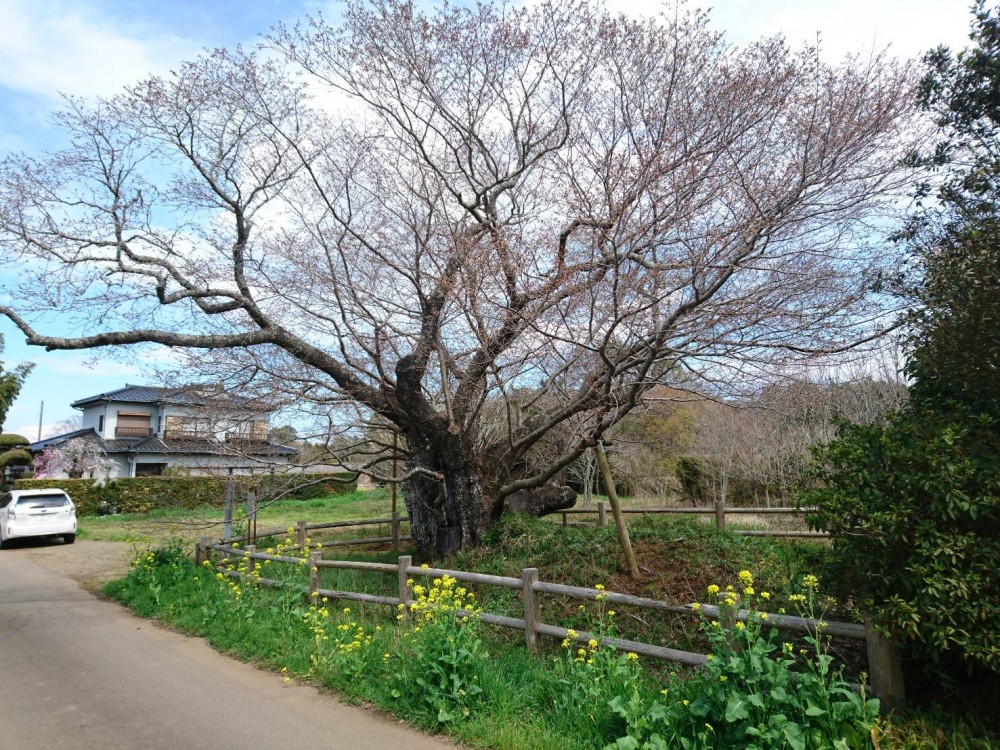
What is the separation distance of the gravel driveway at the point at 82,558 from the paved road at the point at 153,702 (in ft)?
14.0

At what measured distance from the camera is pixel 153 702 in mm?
4930

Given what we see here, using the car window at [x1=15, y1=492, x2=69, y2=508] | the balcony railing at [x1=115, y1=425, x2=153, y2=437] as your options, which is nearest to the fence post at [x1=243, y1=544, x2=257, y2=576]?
the car window at [x1=15, y1=492, x2=69, y2=508]

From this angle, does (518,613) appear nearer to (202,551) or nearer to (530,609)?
(530,609)

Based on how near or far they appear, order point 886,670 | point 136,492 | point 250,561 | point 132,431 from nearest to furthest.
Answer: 1. point 886,670
2. point 250,561
3. point 136,492
4. point 132,431

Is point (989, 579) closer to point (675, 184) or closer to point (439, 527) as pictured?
point (675, 184)

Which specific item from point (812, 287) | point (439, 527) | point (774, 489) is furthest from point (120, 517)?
point (812, 287)

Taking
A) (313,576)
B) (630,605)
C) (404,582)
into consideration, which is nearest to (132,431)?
(313,576)

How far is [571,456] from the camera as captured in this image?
28.6 ft

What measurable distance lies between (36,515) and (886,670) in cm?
1869

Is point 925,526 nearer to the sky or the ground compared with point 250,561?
nearer to the sky

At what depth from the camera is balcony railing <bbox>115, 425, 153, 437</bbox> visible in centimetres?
3478

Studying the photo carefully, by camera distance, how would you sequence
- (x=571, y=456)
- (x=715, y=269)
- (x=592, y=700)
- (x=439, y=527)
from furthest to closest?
(x=439, y=527) → (x=571, y=456) → (x=715, y=269) → (x=592, y=700)

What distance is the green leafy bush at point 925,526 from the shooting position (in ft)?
10.3

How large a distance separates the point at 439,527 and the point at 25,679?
602cm
